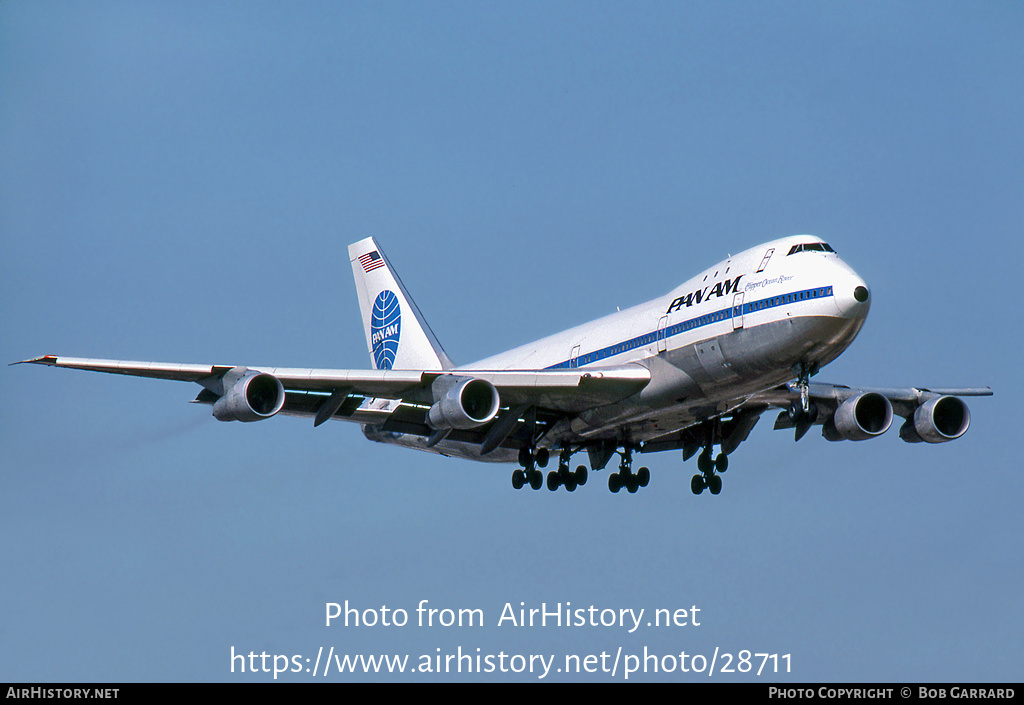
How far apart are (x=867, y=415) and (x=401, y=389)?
579 inches

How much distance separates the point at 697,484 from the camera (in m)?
41.2

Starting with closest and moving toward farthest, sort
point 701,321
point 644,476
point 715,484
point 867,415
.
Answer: point 701,321 < point 867,415 < point 715,484 < point 644,476

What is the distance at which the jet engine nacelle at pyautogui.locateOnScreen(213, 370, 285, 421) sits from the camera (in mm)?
33594

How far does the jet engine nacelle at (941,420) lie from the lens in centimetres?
4025

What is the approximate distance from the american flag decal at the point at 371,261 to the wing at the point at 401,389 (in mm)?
12878

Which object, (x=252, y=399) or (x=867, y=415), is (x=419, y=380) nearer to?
(x=252, y=399)

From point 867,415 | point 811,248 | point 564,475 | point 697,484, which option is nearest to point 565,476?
point 564,475

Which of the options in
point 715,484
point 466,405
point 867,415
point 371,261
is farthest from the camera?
point 371,261

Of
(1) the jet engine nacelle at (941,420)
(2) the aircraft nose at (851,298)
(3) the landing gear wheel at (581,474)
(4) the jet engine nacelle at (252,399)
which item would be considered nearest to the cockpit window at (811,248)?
(2) the aircraft nose at (851,298)

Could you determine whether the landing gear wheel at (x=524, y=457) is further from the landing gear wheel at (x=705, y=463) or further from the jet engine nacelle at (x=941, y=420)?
the jet engine nacelle at (x=941, y=420)

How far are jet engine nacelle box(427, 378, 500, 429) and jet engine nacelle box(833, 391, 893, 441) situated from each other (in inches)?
455

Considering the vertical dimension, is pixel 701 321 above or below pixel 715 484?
above

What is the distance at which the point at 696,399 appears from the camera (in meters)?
35.8
